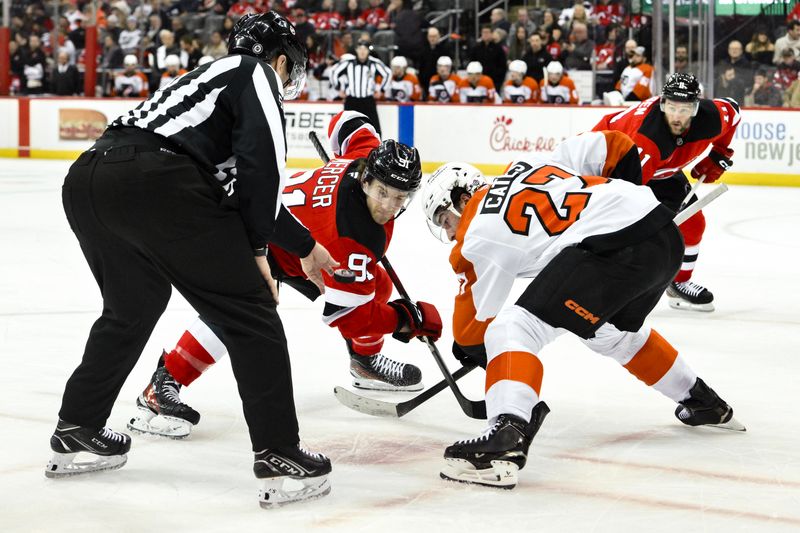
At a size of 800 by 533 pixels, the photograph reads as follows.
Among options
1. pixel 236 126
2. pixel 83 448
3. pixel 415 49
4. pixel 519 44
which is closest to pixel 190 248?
pixel 236 126

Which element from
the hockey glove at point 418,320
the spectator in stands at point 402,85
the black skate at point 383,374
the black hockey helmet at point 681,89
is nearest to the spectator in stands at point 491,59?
the spectator in stands at point 402,85

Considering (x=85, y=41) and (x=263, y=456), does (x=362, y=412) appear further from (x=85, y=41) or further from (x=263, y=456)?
(x=85, y=41)

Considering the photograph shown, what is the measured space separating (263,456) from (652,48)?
32.1ft

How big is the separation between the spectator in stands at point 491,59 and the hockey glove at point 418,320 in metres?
10.0

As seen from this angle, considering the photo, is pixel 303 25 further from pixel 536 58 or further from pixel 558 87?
pixel 558 87

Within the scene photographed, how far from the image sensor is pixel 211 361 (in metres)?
3.45

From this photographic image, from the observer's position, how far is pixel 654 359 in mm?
3328

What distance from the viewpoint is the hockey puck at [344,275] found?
3.44m

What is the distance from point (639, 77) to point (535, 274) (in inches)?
Result: 359

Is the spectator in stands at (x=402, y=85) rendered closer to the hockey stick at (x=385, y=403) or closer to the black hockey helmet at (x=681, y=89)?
the black hockey helmet at (x=681, y=89)

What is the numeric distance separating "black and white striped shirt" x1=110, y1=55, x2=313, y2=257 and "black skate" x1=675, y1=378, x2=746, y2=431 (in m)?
1.38

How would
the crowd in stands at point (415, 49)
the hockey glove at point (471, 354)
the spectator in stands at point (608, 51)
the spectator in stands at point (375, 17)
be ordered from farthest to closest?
the spectator in stands at point (375, 17), the spectator in stands at point (608, 51), the crowd in stands at point (415, 49), the hockey glove at point (471, 354)

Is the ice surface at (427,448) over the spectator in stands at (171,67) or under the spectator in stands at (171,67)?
under

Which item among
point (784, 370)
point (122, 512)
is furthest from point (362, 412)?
point (784, 370)
